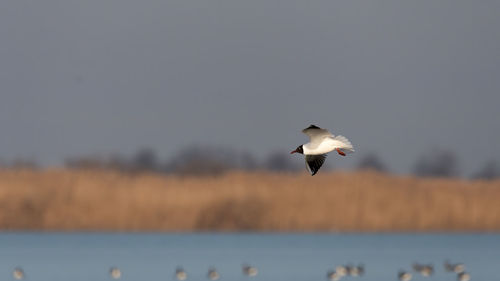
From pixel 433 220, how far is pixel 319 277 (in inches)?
246

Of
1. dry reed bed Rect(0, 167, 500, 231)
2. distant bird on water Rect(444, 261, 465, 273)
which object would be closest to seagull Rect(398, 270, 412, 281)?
distant bird on water Rect(444, 261, 465, 273)

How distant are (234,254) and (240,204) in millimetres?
1170

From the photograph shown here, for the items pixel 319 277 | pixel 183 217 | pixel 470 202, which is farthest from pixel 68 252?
pixel 470 202

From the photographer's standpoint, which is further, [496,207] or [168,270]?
[496,207]

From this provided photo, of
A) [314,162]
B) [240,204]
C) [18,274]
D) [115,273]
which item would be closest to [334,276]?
[115,273]

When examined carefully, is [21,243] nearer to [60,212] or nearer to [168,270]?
[60,212]

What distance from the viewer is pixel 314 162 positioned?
8.51m

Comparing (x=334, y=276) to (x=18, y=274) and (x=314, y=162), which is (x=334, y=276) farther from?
(x=314, y=162)

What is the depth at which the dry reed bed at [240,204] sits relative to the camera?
24094 millimetres

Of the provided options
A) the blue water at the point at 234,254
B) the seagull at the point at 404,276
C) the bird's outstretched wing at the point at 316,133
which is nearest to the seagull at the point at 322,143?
the bird's outstretched wing at the point at 316,133

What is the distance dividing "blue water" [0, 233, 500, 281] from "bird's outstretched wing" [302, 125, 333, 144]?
10.7 meters

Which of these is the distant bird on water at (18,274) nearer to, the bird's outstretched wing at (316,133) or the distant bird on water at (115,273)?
the distant bird on water at (115,273)

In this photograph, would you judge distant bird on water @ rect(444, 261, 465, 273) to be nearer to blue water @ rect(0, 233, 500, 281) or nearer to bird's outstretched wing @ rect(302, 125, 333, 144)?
blue water @ rect(0, 233, 500, 281)

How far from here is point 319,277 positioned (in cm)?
1911
